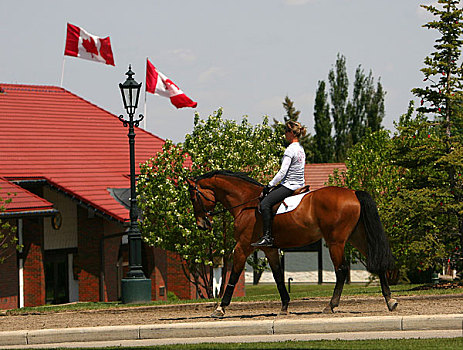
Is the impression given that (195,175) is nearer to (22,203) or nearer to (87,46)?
(22,203)

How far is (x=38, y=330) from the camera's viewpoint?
1191 centimetres

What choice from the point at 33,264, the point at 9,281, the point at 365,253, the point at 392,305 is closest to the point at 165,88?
the point at 33,264

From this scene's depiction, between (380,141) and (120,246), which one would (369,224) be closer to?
(120,246)

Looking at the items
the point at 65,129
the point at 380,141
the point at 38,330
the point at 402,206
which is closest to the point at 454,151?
the point at 402,206

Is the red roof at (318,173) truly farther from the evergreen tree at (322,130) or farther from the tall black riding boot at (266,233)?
the tall black riding boot at (266,233)

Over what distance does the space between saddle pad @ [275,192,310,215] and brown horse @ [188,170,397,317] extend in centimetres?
6

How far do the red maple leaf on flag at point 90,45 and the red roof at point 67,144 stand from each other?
2.81 metres

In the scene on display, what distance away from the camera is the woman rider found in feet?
39.5

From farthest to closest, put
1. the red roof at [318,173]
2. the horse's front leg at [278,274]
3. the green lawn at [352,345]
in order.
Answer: the red roof at [318,173]
the horse's front leg at [278,274]
the green lawn at [352,345]

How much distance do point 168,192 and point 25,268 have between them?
624 cm

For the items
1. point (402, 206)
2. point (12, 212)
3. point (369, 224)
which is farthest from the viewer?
point (12, 212)

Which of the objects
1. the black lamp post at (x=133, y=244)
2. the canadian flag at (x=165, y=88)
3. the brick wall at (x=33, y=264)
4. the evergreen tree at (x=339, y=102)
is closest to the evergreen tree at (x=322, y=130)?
the evergreen tree at (x=339, y=102)

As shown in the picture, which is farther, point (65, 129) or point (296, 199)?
point (65, 129)

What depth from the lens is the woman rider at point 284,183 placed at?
1203 cm
